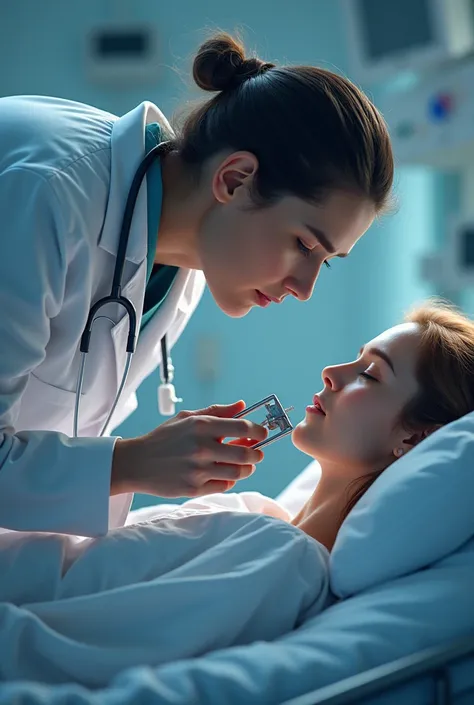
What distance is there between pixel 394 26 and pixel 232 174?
5.51 feet

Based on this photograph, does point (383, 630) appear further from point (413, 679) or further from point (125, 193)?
point (125, 193)

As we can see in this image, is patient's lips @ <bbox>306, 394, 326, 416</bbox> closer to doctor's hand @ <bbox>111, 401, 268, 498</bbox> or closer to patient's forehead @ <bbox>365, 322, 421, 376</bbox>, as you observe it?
patient's forehead @ <bbox>365, 322, 421, 376</bbox>

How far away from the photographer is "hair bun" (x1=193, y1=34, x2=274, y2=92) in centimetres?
135

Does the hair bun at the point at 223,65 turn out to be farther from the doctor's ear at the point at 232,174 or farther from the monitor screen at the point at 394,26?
the monitor screen at the point at 394,26

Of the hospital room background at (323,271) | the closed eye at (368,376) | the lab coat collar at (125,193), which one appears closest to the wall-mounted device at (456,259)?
the hospital room background at (323,271)

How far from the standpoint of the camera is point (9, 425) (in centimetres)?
119

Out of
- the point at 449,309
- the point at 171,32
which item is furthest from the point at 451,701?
the point at 171,32

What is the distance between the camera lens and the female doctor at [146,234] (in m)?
1.16

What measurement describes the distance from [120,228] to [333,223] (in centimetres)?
33

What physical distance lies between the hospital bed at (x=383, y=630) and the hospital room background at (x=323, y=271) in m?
1.85

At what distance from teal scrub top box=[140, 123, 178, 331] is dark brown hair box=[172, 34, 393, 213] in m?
0.08

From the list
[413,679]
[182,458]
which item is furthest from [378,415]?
[413,679]

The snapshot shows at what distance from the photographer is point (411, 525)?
1.14 meters

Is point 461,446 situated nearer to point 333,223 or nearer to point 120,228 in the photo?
point 333,223
